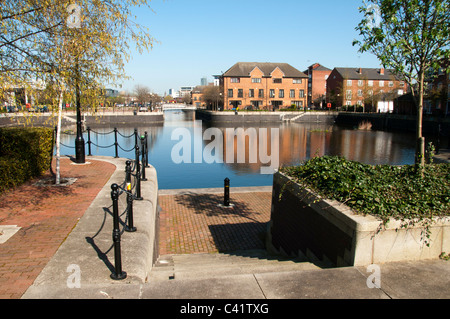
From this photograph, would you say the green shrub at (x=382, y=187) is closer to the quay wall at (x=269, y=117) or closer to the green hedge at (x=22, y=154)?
the green hedge at (x=22, y=154)

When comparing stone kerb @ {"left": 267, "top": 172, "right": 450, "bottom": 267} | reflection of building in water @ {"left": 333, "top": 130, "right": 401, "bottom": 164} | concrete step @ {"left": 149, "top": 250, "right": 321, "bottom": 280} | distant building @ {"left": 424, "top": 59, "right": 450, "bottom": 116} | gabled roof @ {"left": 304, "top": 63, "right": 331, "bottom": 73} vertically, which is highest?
gabled roof @ {"left": 304, "top": 63, "right": 331, "bottom": 73}

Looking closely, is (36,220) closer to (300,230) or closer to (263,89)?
(300,230)

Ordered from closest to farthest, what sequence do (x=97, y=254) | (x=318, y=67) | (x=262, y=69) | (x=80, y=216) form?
(x=97, y=254)
(x=80, y=216)
(x=262, y=69)
(x=318, y=67)

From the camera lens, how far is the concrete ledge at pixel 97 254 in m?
4.27

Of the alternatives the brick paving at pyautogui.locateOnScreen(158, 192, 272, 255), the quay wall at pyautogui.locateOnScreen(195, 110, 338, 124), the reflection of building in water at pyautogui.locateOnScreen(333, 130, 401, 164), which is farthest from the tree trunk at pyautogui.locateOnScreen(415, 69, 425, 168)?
the quay wall at pyautogui.locateOnScreen(195, 110, 338, 124)

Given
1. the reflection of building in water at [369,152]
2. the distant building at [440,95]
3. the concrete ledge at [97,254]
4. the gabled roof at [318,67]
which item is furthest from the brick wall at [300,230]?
the gabled roof at [318,67]

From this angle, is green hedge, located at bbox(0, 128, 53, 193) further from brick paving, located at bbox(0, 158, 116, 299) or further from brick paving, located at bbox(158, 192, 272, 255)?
brick paving, located at bbox(158, 192, 272, 255)

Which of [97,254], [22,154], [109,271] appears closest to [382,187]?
[109,271]

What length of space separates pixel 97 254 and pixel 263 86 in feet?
262

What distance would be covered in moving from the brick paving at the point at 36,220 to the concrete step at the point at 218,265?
169 cm

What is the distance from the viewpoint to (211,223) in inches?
403

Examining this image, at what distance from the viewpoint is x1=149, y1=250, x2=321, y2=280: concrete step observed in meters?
5.07

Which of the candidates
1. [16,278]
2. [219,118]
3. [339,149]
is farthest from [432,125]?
[16,278]
